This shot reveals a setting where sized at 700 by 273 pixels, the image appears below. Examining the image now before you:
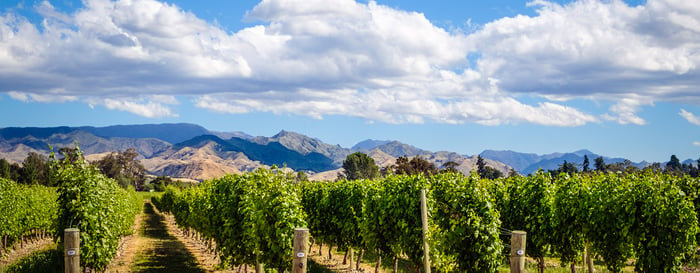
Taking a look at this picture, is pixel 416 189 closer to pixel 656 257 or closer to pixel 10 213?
pixel 656 257

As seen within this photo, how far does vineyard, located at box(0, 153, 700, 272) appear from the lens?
1305cm

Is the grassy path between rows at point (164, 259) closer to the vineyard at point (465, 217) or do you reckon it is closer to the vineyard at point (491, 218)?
the vineyard at point (491, 218)

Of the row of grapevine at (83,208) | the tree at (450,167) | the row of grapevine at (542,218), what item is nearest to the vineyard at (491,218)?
the row of grapevine at (542,218)

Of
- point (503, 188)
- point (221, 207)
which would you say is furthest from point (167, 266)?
point (503, 188)

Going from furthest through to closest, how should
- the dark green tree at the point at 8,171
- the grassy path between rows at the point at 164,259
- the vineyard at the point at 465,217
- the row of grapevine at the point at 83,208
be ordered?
1. the dark green tree at the point at 8,171
2. the grassy path between rows at the point at 164,259
3. the row of grapevine at the point at 83,208
4. the vineyard at the point at 465,217

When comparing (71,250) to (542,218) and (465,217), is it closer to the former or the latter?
(465,217)

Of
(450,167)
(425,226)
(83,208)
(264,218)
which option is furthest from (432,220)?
(450,167)

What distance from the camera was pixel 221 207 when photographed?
63.8 feet

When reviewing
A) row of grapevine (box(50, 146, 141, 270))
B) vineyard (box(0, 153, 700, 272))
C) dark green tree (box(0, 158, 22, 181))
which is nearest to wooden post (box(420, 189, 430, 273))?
vineyard (box(0, 153, 700, 272))

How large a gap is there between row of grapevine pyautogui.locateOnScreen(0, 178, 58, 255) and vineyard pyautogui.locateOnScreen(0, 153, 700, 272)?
7.72 metres

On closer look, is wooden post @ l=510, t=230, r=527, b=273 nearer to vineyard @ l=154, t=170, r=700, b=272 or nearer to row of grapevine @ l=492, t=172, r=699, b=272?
vineyard @ l=154, t=170, r=700, b=272

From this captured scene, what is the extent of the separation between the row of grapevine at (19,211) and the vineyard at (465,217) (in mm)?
7721

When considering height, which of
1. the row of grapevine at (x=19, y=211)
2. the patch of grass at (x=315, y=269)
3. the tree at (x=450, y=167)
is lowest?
the patch of grass at (x=315, y=269)

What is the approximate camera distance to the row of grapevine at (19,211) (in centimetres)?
2462
